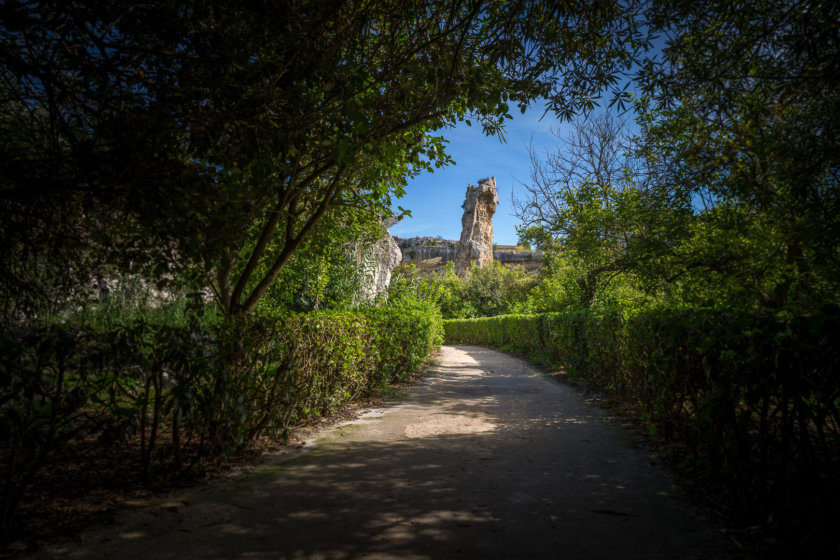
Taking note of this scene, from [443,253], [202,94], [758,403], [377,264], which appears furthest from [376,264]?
[443,253]

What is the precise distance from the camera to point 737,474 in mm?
3100

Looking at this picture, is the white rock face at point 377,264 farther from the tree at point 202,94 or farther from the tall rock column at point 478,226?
the tall rock column at point 478,226

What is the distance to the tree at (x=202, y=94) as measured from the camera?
10.4ft

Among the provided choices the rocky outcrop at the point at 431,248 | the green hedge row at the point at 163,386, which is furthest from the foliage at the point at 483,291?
the green hedge row at the point at 163,386

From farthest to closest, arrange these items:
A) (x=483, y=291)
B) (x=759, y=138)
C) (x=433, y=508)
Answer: (x=483, y=291), (x=759, y=138), (x=433, y=508)

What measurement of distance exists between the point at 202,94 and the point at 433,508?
371 centimetres

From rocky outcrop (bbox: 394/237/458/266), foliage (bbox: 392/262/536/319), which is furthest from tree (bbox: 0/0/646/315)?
rocky outcrop (bbox: 394/237/458/266)

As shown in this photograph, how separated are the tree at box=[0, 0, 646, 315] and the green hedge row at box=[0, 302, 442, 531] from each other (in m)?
0.74

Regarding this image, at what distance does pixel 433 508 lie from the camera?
3.33 meters

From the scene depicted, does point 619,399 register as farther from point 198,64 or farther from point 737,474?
point 198,64

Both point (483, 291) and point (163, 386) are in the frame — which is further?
point (483, 291)

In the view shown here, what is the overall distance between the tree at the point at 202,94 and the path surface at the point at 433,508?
1928mm

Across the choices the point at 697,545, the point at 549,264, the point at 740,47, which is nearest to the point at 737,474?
the point at 697,545

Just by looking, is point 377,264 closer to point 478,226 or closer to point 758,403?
point 758,403
